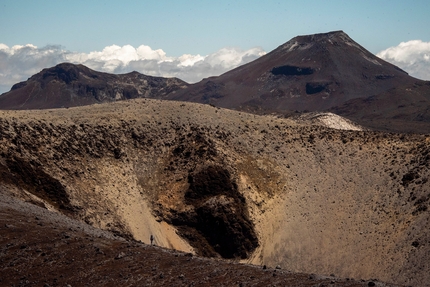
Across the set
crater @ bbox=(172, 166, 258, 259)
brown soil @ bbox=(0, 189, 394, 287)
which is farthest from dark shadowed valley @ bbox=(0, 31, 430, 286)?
brown soil @ bbox=(0, 189, 394, 287)

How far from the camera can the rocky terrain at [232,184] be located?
153ft

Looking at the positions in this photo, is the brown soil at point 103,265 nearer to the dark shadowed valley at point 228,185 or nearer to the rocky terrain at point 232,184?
the dark shadowed valley at point 228,185

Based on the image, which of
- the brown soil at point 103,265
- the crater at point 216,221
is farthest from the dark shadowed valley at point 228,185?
the brown soil at point 103,265

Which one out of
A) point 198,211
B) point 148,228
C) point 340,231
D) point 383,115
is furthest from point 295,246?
point 383,115

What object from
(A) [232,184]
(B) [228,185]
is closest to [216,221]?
(B) [228,185]

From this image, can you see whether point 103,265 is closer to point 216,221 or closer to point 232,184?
point 216,221

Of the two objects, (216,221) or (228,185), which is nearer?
(216,221)

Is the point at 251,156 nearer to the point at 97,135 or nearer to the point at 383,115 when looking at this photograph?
the point at 97,135

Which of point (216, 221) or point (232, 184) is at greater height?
point (232, 184)

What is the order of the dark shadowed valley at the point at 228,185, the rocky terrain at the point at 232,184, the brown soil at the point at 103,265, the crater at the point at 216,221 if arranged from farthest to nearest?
the crater at the point at 216,221, the rocky terrain at the point at 232,184, the dark shadowed valley at the point at 228,185, the brown soil at the point at 103,265

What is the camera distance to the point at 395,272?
43.1m

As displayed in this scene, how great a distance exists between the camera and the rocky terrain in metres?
46.5

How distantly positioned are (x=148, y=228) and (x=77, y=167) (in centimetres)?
804

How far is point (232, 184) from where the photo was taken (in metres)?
53.7
